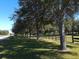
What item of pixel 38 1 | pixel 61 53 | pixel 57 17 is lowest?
pixel 61 53

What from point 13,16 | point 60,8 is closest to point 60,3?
point 60,8

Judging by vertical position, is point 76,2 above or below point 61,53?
above

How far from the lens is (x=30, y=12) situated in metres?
23.3

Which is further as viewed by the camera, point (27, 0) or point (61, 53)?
point (27, 0)

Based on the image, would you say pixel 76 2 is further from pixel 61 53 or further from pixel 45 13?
pixel 61 53

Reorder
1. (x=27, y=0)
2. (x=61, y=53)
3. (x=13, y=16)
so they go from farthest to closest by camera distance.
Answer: (x=13, y=16) < (x=27, y=0) < (x=61, y=53)

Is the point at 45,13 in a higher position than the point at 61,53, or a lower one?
higher

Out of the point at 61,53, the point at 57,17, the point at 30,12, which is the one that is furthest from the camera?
the point at 30,12

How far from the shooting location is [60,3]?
63.4 feet

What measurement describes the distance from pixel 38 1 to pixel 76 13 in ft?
12.8

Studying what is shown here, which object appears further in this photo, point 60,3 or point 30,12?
point 30,12

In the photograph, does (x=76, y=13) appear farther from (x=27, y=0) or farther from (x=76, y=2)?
(x=27, y=0)

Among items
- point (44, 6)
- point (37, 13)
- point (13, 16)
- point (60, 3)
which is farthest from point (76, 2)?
point (13, 16)

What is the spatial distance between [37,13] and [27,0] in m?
1.59
